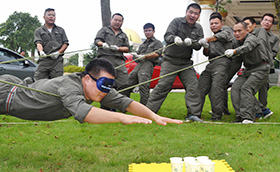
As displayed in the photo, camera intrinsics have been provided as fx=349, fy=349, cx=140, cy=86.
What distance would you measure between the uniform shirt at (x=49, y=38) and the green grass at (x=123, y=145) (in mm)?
1770

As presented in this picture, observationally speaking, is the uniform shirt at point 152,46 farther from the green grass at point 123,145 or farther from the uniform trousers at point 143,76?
the green grass at point 123,145

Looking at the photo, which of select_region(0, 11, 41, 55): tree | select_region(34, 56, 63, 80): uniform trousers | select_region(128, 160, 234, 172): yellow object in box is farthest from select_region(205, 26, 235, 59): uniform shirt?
select_region(0, 11, 41, 55): tree

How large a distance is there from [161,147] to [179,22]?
10.8 feet

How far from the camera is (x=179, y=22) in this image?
281 inches

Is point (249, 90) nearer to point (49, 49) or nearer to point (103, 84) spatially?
point (103, 84)

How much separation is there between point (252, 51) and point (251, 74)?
452 mm

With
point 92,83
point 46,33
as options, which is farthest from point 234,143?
point 46,33

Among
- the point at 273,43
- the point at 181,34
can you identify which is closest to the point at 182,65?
the point at 181,34

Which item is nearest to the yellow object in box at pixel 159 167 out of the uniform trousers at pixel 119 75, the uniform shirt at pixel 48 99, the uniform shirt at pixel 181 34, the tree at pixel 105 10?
the uniform shirt at pixel 48 99

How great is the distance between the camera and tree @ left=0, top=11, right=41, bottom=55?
59.5 m

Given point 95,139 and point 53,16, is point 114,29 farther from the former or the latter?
point 95,139

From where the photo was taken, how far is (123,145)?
15.9 feet

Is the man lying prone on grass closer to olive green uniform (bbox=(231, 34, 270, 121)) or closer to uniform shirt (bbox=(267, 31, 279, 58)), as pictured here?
olive green uniform (bbox=(231, 34, 270, 121))

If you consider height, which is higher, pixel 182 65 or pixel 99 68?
pixel 99 68
